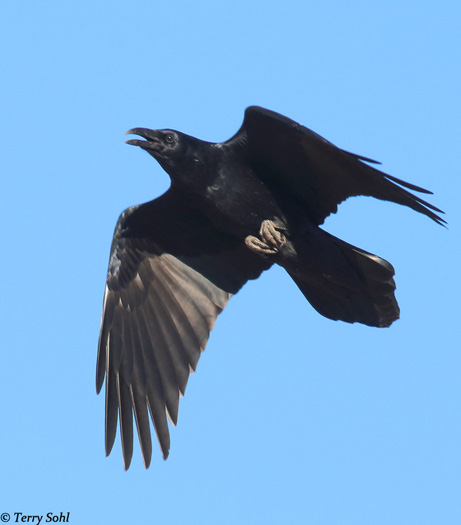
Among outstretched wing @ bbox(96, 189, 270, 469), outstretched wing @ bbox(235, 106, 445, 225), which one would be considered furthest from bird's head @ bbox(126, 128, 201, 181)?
outstretched wing @ bbox(96, 189, 270, 469)

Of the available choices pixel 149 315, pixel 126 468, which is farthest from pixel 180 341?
pixel 126 468

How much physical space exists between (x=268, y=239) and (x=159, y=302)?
1.72m

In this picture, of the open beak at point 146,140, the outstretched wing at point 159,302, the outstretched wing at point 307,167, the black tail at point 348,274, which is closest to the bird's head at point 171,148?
the open beak at point 146,140

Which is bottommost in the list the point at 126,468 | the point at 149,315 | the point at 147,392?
the point at 126,468

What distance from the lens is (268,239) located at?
9852 mm

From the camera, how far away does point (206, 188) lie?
9852 millimetres

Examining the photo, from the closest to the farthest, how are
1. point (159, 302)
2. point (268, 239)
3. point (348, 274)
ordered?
1. point (348, 274)
2. point (268, 239)
3. point (159, 302)

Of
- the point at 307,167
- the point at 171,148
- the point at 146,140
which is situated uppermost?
the point at 146,140

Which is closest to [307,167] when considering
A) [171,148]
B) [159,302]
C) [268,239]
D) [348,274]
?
[268,239]

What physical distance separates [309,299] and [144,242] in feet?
5.63

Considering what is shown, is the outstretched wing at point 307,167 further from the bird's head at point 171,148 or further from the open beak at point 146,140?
the open beak at point 146,140

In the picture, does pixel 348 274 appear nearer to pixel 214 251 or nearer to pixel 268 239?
pixel 268 239

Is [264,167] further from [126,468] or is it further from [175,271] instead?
[126,468]

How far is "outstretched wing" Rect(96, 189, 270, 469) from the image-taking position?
420 inches
